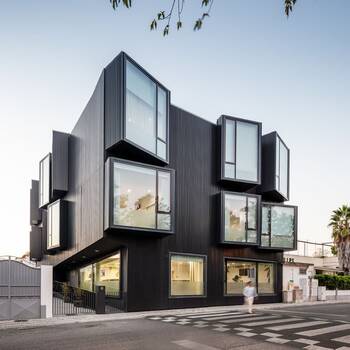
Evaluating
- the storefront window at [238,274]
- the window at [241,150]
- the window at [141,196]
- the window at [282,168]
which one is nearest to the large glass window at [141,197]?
the window at [141,196]

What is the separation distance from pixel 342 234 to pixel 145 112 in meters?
29.5

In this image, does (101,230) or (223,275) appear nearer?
(101,230)

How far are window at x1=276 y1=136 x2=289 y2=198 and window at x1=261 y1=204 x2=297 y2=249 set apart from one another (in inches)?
54.7

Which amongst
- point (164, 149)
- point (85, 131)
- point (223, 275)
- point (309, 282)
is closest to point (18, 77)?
point (85, 131)

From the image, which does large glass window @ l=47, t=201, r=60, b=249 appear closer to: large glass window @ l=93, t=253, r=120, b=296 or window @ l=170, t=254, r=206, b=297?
large glass window @ l=93, t=253, r=120, b=296

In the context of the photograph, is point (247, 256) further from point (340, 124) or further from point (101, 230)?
point (340, 124)

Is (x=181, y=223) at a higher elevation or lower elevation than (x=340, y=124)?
lower

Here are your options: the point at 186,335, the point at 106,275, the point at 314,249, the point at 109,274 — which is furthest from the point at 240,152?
the point at 314,249

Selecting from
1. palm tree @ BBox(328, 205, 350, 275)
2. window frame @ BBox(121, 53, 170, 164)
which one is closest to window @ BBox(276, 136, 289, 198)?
window frame @ BBox(121, 53, 170, 164)

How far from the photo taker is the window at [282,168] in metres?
24.4

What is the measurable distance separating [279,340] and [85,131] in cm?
1597

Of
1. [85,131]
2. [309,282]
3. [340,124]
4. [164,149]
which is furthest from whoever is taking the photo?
[340,124]

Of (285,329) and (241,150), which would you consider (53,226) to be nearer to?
(241,150)

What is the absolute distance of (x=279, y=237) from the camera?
2411 cm
